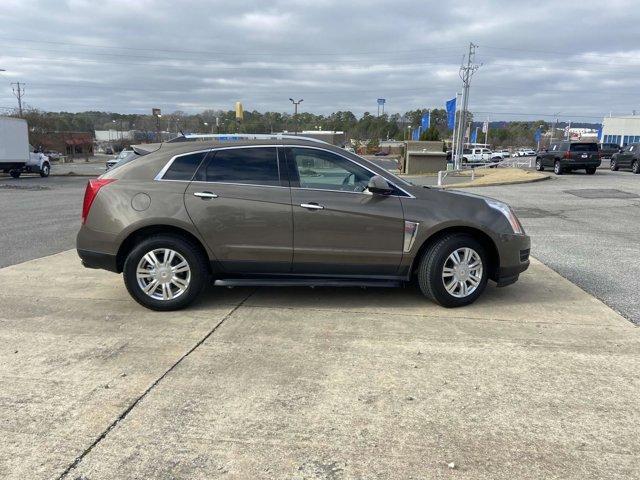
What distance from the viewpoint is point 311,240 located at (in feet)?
17.0

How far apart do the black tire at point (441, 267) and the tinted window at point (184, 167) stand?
247 cm

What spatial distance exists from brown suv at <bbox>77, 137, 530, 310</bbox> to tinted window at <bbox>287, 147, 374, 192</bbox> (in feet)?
0.03

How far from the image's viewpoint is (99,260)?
5262 millimetres

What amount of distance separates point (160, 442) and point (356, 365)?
→ 61.7 inches

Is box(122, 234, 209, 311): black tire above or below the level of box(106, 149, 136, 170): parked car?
below

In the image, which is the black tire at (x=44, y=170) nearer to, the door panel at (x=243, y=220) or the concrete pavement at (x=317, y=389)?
the concrete pavement at (x=317, y=389)

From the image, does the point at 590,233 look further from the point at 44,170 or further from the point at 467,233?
the point at 44,170

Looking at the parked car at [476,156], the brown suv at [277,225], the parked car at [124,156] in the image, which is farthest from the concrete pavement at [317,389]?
the parked car at [476,156]

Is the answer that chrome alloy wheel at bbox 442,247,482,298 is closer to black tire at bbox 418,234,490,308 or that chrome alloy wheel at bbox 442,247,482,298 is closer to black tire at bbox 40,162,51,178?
black tire at bbox 418,234,490,308

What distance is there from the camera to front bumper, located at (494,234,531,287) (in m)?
5.36

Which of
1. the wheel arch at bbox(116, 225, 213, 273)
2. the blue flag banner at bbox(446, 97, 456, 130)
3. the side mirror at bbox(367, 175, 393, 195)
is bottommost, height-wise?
the wheel arch at bbox(116, 225, 213, 273)

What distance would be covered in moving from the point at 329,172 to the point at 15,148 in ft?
95.8

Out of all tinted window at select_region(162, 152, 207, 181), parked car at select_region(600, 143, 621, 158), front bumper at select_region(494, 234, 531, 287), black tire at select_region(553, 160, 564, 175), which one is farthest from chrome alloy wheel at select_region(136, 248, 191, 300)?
parked car at select_region(600, 143, 621, 158)

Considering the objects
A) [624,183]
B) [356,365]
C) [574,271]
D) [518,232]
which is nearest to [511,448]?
[356,365]
